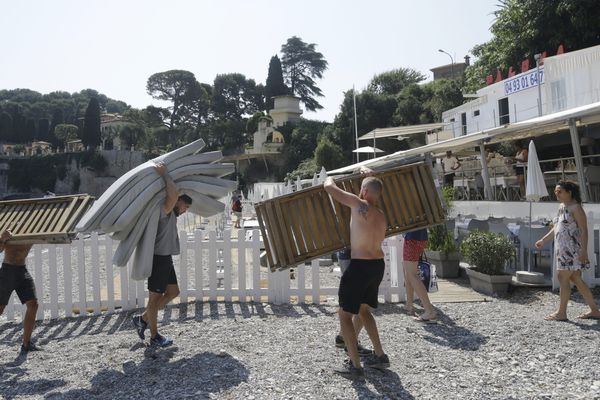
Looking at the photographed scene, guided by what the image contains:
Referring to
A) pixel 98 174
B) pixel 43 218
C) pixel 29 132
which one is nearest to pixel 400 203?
pixel 43 218

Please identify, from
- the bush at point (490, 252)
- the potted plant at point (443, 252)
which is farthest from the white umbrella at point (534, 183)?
the potted plant at point (443, 252)

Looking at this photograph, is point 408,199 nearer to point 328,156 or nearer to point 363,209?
point 363,209

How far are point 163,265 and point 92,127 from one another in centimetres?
8397

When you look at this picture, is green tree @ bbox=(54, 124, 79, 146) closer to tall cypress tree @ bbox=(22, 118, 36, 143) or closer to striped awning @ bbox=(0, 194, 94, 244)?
tall cypress tree @ bbox=(22, 118, 36, 143)

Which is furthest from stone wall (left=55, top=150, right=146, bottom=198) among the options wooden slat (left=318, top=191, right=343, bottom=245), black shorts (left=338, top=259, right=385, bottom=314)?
black shorts (left=338, top=259, right=385, bottom=314)

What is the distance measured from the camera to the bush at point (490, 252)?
6.93 metres

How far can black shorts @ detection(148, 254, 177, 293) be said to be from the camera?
4.66m

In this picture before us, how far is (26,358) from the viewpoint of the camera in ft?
15.6

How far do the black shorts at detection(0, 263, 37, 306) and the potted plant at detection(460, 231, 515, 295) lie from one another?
5.53 m

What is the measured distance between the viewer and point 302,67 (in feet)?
282

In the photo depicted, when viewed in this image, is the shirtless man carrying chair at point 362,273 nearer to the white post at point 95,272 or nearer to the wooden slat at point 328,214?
the wooden slat at point 328,214

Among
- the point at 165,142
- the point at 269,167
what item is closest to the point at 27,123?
the point at 165,142

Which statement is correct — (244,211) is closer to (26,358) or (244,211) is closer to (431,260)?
(431,260)

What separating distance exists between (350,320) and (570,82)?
22.1 m
